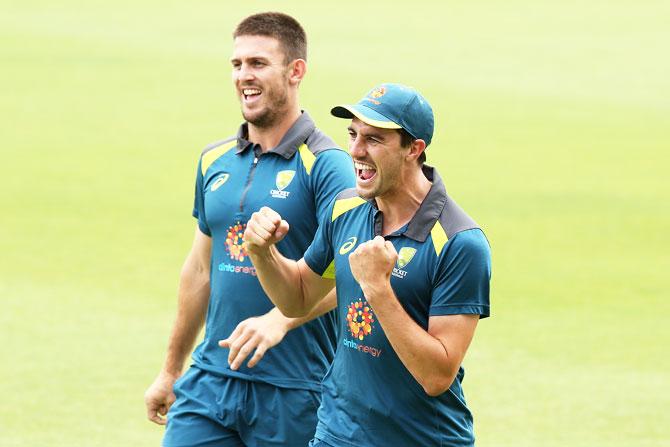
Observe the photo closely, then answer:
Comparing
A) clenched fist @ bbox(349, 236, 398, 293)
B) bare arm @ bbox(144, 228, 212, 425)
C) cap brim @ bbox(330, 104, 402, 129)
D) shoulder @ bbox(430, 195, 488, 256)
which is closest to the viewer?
clenched fist @ bbox(349, 236, 398, 293)

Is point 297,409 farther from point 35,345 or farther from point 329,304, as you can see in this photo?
point 35,345

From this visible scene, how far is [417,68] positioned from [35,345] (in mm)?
20173

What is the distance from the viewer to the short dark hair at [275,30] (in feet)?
23.3

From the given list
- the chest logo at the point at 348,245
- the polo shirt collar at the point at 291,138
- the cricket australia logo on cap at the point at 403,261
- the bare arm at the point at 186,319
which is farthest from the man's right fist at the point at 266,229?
the bare arm at the point at 186,319

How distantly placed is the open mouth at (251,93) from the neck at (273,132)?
0.15m

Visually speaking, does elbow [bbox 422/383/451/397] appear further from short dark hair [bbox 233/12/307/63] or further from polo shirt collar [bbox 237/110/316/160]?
short dark hair [bbox 233/12/307/63]

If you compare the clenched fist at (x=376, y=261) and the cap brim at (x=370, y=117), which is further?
the cap brim at (x=370, y=117)

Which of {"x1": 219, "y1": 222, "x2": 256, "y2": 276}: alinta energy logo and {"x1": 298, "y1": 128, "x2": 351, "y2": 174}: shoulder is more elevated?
{"x1": 298, "y1": 128, "x2": 351, "y2": 174}: shoulder

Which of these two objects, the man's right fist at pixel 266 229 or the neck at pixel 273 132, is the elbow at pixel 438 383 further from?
the neck at pixel 273 132

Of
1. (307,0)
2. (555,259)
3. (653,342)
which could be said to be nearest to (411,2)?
(307,0)

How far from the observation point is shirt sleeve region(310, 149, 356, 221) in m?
6.71

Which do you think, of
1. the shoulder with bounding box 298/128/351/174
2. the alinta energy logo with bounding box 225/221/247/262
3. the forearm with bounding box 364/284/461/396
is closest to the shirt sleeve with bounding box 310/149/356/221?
the shoulder with bounding box 298/128/351/174

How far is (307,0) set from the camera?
137 ft

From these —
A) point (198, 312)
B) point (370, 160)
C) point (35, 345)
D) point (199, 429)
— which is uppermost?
point (370, 160)
